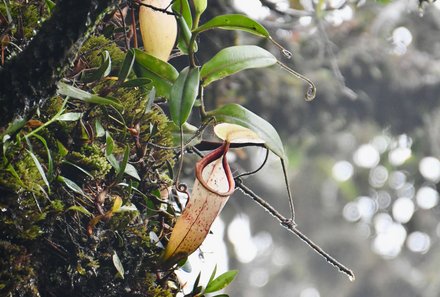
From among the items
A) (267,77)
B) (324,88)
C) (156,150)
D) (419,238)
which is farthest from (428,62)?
(419,238)

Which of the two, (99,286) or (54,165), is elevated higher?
(54,165)

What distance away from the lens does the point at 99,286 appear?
650mm

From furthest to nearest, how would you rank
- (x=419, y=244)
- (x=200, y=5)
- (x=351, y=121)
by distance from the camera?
1. (x=419, y=244)
2. (x=351, y=121)
3. (x=200, y=5)

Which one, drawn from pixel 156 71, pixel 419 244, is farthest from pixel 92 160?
pixel 419 244

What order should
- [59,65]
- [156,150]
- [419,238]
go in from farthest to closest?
[419,238] → [156,150] → [59,65]

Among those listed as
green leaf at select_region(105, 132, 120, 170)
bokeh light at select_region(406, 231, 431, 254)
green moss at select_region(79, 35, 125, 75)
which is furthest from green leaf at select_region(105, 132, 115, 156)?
bokeh light at select_region(406, 231, 431, 254)

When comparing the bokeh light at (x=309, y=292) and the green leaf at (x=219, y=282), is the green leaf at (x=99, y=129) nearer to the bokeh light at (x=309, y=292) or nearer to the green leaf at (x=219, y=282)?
the green leaf at (x=219, y=282)

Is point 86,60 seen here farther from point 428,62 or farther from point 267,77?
point 428,62

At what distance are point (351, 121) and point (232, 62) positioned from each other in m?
2.16

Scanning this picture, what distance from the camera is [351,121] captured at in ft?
9.20

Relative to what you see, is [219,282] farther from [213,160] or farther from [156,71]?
[156,71]

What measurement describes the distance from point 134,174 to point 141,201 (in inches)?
2.0

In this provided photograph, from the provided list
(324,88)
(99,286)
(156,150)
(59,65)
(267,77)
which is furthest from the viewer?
(324,88)

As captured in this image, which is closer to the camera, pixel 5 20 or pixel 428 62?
pixel 5 20
